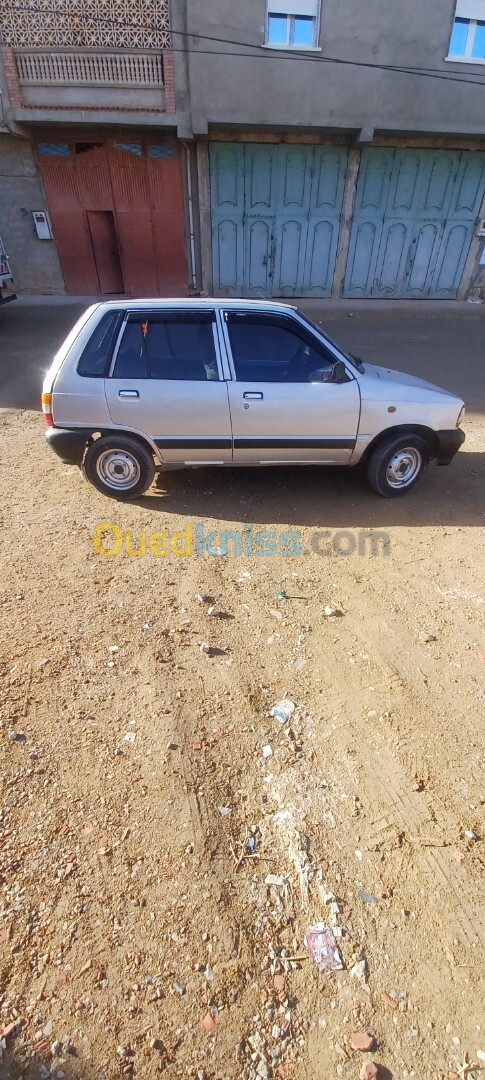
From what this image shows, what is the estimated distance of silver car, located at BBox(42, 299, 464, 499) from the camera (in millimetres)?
4023

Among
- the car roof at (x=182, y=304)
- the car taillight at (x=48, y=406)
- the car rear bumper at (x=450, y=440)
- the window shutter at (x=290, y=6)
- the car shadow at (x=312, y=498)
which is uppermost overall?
the window shutter at (x=290, y=6)

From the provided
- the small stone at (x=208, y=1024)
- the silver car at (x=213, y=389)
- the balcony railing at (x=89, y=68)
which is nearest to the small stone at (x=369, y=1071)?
the small stone at (x=208, y=1024)

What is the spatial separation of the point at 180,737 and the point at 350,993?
1.18 m

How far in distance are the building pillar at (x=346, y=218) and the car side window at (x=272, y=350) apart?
1264cm

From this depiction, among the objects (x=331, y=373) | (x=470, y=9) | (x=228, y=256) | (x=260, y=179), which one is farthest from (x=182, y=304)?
(x=470, y=9)

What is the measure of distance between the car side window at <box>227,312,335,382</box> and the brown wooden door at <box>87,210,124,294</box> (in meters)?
12.9

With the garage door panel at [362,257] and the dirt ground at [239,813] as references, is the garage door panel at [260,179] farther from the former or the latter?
the dirt ground at [239,813]

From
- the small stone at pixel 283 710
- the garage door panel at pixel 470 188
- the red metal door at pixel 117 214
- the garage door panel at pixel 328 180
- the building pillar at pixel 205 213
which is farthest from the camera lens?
the garage door panel at pixel 470 188

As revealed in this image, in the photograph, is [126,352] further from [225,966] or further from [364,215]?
[364,215]

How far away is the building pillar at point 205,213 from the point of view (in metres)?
13.0

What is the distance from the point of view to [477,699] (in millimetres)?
2668

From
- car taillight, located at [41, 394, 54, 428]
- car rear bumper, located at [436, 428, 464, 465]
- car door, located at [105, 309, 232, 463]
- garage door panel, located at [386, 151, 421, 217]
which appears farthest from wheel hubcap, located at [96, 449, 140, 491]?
garage door panel, located at [386, 151, 421, 217]

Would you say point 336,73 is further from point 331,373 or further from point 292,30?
point 331,373

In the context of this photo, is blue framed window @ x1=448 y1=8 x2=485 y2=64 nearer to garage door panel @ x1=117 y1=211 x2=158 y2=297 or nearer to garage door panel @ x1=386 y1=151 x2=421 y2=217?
garage door panel @ x1=386 y1=151 x2=421 y2=217
